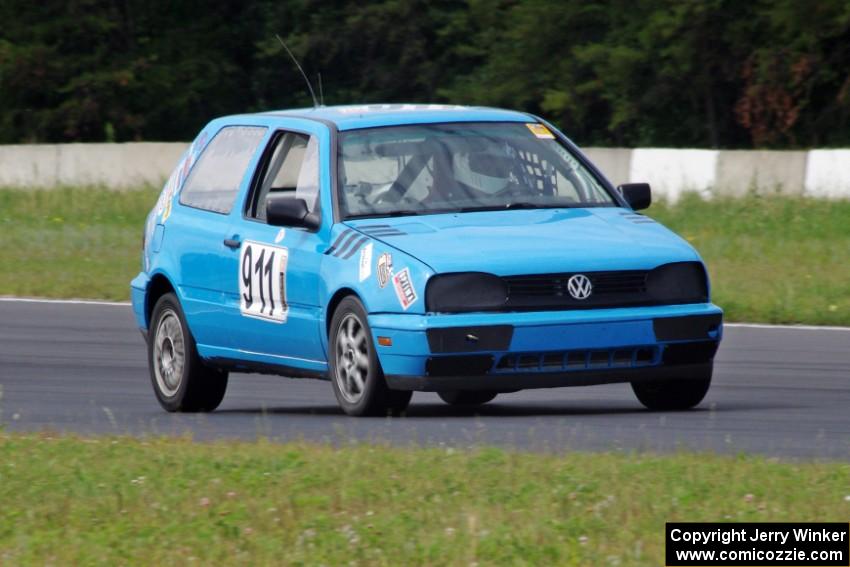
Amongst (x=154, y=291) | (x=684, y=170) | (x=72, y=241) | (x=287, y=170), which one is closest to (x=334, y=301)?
(x=287, y=170)

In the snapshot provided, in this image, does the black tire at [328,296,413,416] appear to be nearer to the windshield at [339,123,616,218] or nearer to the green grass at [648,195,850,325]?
the windshield at [339,123,616,218]

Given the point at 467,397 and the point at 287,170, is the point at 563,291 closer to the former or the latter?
the point at 467,397

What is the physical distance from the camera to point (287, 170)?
34.1ft

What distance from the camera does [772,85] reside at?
31.0 m

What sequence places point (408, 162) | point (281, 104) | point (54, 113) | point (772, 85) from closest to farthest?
point (408, 162) < point (772, 85) < point (54, 113) < point (281, 104)

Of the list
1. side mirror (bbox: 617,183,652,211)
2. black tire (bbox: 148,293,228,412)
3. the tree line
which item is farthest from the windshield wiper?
the tree line

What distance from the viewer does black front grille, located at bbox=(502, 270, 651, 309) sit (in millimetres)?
8883

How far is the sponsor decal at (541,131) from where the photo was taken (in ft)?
33.9

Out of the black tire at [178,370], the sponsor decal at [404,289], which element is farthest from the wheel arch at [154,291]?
the sponsor decal at [404,289]

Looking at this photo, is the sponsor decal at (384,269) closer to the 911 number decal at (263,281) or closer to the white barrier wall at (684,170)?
the 911 number decal at (263,281)

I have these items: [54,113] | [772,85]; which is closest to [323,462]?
[772,85]

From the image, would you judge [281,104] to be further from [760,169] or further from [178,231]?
[178,231]

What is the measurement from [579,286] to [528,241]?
14.4 inches

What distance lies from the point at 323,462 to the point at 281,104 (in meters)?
33.4
